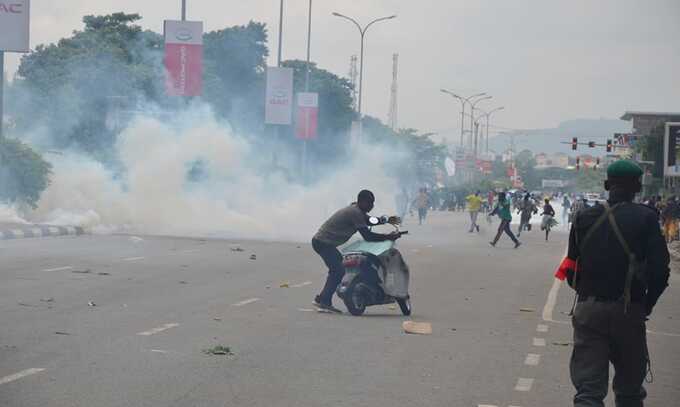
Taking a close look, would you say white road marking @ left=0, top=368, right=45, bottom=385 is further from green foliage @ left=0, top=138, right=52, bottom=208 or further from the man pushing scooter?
green foliage @ left=0, top=138, right=52, bottom=208

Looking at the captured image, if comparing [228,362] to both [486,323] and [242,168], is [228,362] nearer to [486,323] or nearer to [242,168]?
[486,323]

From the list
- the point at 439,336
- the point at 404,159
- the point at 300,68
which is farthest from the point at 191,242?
the point at 300,68

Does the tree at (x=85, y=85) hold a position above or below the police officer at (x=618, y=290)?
above

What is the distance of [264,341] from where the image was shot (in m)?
10.6

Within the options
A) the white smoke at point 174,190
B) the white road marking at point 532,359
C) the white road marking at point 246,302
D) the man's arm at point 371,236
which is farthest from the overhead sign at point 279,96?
the white road marking at point 532,359

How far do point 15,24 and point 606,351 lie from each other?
24210 millimetres

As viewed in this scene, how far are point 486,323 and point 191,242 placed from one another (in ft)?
51.1

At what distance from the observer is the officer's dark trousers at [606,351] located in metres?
6.04

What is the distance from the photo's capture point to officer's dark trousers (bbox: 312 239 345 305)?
13.3 meters

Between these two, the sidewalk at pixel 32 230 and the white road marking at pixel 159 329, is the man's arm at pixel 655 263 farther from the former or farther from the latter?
the sidewalk at pixel 32 230

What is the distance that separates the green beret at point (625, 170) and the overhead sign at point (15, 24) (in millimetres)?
23574

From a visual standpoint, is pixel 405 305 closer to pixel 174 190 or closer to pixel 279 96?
pixel 174 190

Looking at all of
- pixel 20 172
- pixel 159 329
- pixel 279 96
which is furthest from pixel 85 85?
pixel 159 329

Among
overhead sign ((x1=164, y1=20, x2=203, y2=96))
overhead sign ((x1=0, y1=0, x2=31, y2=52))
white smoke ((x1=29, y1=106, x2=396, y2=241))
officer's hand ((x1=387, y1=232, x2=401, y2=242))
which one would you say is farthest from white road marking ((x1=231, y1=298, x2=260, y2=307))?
overhead sign ((x1=164, y1=20, x2=203, y2=96))
